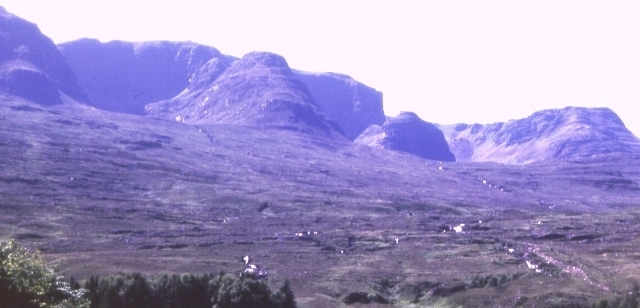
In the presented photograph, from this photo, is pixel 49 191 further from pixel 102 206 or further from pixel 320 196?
pixel 320 196

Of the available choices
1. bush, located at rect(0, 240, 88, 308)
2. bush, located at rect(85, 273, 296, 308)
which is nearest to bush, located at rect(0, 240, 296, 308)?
bush, located at rect(85, 273, 296, 308)

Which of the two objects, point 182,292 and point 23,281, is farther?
point 182,292

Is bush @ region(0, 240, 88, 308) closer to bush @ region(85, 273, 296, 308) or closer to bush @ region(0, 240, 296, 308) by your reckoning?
bush @ region(0, 240, 296, 308)

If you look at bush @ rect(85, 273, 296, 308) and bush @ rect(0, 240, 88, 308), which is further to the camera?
bush @ rect(85, 273, 296, 308)

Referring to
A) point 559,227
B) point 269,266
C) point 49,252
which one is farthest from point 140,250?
point 559,227

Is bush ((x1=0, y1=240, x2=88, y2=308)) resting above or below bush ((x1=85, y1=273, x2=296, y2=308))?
above

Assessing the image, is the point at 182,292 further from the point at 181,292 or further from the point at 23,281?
the point at 23,281

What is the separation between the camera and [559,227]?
120 metres

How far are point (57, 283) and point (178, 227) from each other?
82.1m

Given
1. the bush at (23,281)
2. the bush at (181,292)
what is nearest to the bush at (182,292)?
the bush at (181,292)

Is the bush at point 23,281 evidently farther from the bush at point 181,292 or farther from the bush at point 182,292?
the bush at point 181,292

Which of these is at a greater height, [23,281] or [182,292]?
[23,281]

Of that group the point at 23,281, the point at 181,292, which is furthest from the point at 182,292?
the point at 23,281

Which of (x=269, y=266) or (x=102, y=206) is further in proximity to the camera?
(x=102, y=206)
